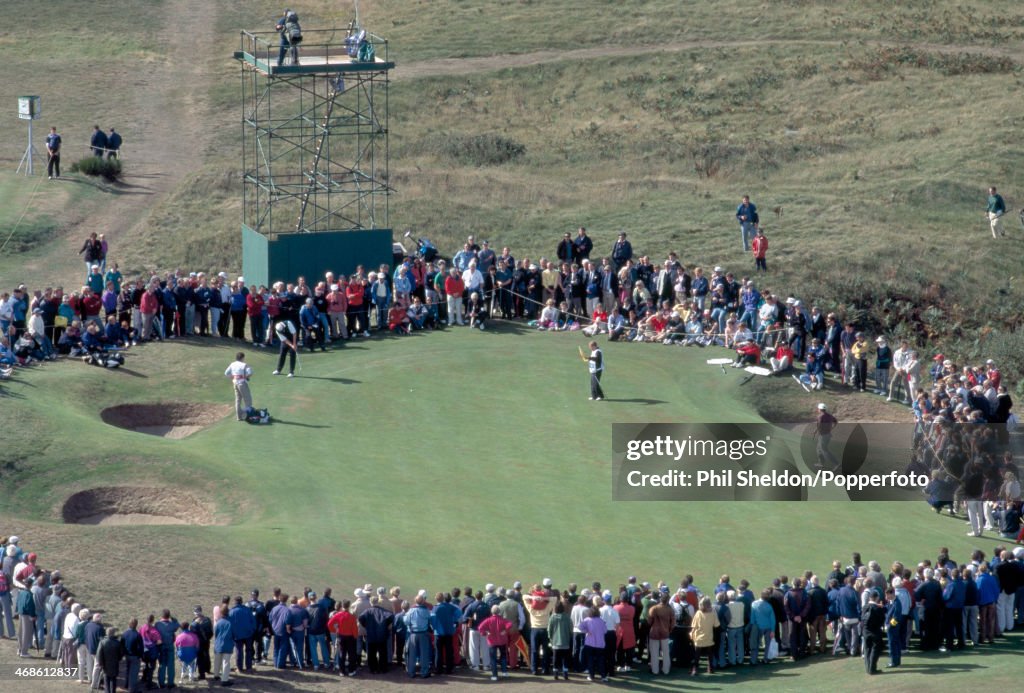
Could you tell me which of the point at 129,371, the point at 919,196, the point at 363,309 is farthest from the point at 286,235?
the point at 919,196

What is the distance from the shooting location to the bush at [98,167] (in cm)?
6322

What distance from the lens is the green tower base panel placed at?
48156 millimetres

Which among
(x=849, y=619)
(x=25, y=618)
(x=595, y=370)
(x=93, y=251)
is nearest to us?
(x=25, y=618)

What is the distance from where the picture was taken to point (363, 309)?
47.0 metres

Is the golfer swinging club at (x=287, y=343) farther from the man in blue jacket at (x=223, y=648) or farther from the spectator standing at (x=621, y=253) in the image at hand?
the man in blue jacket at (x=223, y=648)

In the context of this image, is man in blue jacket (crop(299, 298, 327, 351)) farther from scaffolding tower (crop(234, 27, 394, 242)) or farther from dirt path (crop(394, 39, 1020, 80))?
dirt path (crop(394, 39, 1020, 80))

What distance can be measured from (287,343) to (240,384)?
149 inches

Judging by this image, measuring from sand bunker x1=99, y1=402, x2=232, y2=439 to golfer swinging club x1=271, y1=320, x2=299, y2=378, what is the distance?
8.03 feet

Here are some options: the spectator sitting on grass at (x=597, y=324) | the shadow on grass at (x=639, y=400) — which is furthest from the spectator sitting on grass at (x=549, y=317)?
the shadow on grass at (x=639, y=400)

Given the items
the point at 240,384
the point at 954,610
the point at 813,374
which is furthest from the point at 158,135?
the point at 954,610

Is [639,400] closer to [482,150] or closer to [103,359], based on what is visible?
[103,359]

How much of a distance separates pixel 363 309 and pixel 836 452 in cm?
1491

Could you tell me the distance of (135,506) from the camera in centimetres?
3547

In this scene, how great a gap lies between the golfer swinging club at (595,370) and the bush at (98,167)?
2837 centimetres
